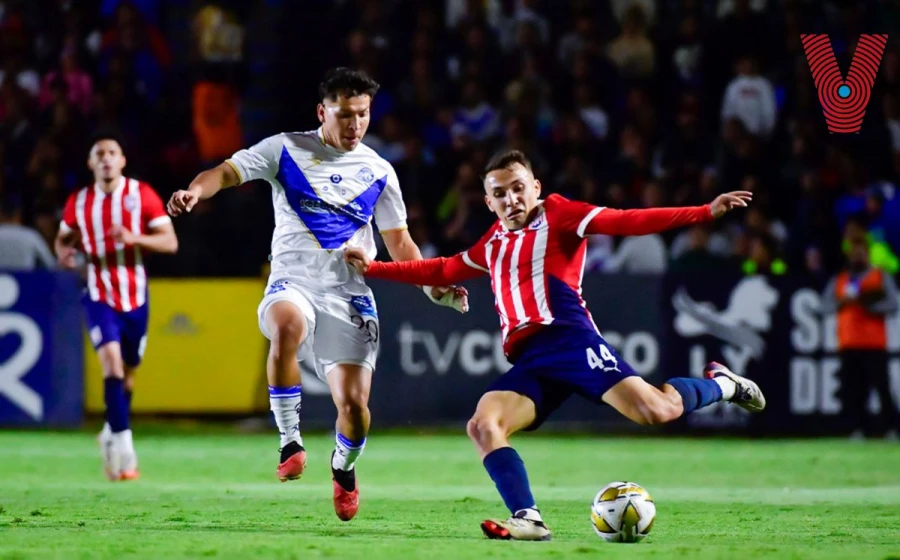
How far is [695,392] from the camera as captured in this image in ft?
25.1

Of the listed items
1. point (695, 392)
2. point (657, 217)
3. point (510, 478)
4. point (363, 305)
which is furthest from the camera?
point (363, 305)

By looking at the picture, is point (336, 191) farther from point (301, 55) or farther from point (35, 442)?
point (301, 55)

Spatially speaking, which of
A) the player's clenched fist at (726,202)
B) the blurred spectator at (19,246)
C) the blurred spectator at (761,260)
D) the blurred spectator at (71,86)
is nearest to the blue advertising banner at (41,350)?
the blurred spectator at (19,246)

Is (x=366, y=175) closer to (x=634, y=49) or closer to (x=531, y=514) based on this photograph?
(x=531, y=514)

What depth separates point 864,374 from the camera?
14266 mm

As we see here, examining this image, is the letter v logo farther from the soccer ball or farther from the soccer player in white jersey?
the soccer ball

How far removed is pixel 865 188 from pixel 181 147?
24.3ft

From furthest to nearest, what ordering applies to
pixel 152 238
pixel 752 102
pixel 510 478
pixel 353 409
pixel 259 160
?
1. pixel 752 102
2. pixel 152 238
3. pixel 353 409
4. pixel 259 160
5. pixel 510 478

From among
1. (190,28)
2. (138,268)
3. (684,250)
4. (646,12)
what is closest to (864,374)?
(684,250)

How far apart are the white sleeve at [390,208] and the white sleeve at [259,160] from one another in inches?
26.7

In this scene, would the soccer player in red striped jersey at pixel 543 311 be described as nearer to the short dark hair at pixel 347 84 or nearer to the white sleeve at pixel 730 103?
the short dark hair at pixel 347 84

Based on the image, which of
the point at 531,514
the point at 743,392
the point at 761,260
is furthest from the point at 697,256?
the point at 531,514

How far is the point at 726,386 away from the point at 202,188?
295 centimetres

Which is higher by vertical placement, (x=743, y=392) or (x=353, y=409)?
(x=743, y=392)
